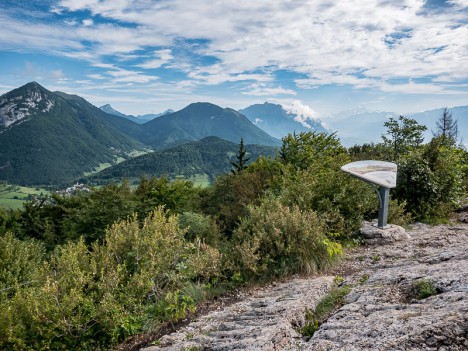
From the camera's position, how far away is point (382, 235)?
9086 millimetres

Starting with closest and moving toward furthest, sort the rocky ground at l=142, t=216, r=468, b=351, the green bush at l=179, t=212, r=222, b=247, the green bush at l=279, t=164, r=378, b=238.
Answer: the rocky ground at l=142, t=216, r=468, b=351 < the green bush at l=279, t=164, r=378, b=238 < the green bush at l=179, t=212, r=222, b=247

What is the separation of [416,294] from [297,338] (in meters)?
1.84

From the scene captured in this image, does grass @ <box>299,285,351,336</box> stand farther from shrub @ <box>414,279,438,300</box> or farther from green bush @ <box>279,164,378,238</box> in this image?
green bush @ <box>279,164,378,238</box>

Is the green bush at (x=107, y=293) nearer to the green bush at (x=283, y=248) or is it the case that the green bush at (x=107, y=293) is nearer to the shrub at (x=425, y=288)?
the green bush at (x=283, y=248)

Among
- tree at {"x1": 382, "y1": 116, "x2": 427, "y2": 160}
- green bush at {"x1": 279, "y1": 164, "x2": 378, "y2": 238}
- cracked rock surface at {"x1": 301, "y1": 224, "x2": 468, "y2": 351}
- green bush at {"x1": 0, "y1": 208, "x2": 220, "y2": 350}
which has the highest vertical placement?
tree at {"x1": 382, "y1": 116, "x2": 427, "y2": 160}

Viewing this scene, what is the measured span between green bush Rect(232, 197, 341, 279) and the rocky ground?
48 cm

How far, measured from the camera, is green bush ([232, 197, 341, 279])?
709cm

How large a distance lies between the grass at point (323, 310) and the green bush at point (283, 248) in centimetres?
155

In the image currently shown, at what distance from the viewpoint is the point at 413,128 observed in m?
41.3

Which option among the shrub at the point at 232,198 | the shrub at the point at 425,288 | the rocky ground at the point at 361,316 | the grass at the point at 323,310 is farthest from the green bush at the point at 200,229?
the shrub at the point at 425,288

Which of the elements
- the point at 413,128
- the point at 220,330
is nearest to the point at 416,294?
the point at 220,330

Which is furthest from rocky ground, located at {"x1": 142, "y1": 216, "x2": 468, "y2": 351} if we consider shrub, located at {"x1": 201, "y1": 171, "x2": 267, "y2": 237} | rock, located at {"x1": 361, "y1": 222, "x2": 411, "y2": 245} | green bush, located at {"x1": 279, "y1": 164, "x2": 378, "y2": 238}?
shrub, located at {"x1": 201, "y1": 171, "x2": 267, "y2": 237}

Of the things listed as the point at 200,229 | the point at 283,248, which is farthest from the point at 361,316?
the point at 200,229

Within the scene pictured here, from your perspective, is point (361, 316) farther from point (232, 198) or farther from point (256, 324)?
point (232, 198)
